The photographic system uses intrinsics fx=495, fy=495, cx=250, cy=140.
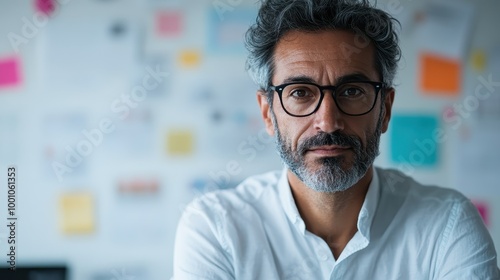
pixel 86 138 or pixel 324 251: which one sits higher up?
pixel 86 138

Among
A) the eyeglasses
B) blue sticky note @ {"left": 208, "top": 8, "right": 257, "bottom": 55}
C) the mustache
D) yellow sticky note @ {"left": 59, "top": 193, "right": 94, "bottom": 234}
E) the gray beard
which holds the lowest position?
yellow sticky note @ {"left": 59, "top": 193, "right": 94, "bottom": 234}

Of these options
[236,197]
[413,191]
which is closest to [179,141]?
[236,197]

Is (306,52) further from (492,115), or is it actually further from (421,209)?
(492,115)

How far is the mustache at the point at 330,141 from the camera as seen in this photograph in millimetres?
1045

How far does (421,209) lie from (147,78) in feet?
3.22

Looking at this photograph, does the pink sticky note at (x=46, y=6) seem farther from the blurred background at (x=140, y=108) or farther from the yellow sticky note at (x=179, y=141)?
the yellow sticky note at (x=179, y=141)

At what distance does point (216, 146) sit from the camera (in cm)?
172

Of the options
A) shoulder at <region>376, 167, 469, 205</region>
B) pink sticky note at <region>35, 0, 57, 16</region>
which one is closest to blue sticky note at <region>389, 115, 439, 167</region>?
shoulder at <region>376, 167, 469, 205</region>

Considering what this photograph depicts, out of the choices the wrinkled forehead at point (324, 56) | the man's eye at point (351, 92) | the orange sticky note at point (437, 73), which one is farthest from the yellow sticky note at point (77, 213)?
the orange sticky note at point (437, 73)

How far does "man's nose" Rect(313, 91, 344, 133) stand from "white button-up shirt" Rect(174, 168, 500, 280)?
0.75 ft

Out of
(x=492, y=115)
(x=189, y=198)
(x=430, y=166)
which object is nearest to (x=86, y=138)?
(x=189, y=198)

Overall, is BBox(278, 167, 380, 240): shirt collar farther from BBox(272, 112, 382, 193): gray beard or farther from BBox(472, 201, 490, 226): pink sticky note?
BBox(472, 201, 490, 226): pink sticky note

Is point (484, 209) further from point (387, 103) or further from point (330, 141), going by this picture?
point (330, 141)

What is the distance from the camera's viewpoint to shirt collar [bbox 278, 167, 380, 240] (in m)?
1.14
